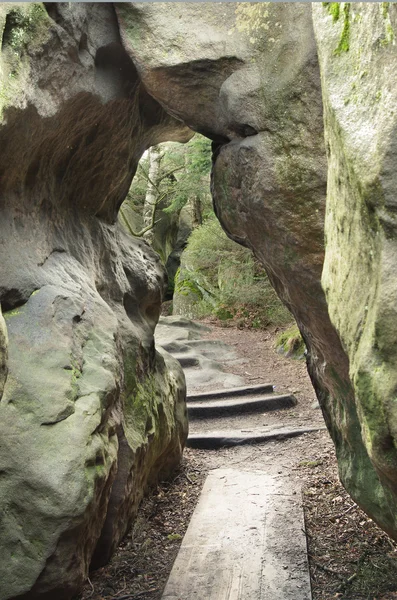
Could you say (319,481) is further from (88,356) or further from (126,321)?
(88,356)

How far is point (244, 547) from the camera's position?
505cm

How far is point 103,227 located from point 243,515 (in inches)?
118

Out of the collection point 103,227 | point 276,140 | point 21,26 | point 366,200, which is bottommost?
point 366,200

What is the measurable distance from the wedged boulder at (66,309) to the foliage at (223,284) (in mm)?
8534

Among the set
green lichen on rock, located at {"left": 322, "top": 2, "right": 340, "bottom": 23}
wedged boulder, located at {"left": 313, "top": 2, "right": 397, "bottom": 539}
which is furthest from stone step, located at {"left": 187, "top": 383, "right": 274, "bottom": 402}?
green lichen on rock, located at {"left": 322, "top": 2, "right": 340, "bottom": 23}

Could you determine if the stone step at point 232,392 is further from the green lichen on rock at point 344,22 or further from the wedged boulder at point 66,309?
the green lichen on rock at point 344,22

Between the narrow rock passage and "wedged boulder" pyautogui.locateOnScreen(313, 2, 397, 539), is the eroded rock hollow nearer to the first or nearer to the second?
"wedged boulder" pyautogui.locateOnScreen(313, 2, 397, 539)

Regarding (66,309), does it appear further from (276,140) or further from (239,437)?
(239,437)

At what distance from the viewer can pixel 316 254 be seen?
4.34 meters

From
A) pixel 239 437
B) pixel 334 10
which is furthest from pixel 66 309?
pixel 239 437

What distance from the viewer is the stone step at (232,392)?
9.88m

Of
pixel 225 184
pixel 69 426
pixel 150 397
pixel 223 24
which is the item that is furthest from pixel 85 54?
pixel 150 397

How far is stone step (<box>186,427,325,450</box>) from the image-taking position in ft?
26.2

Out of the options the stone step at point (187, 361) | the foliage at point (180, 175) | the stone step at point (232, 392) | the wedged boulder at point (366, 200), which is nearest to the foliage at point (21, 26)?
the wedged boulder at point (366, 200)
